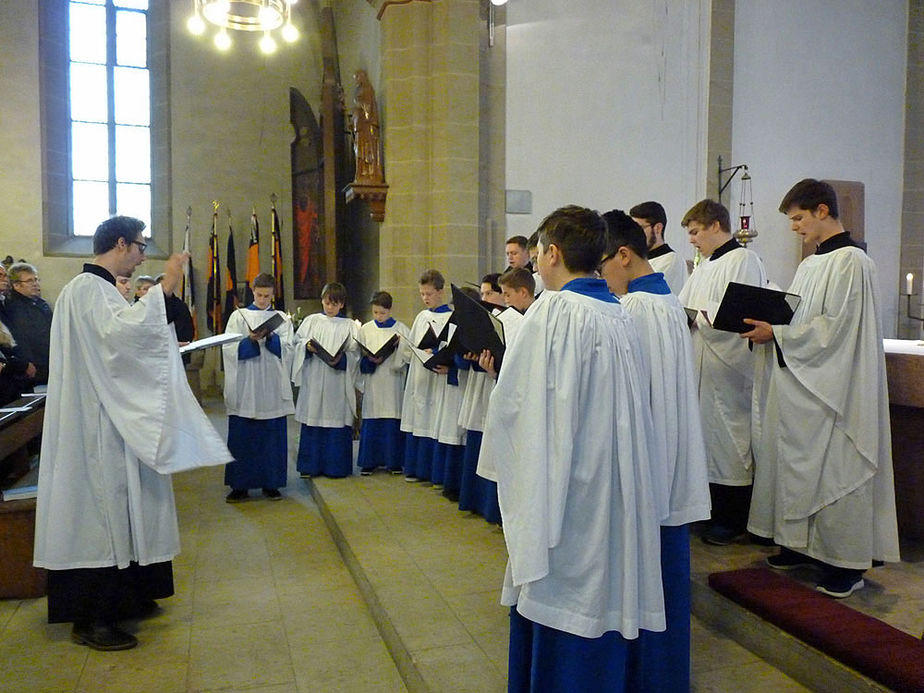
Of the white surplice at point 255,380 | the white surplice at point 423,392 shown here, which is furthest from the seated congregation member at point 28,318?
the white surplice at point 423,392

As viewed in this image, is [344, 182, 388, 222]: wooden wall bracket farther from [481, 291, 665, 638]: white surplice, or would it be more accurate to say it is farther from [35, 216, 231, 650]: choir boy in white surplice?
[481, 291, 665, 638]: white surplice

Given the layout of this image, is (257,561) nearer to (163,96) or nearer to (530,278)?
(530,278)

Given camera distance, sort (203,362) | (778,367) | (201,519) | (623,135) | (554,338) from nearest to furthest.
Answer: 1. (554,338)
2. (778,367)
3. (201,519)
4. (623,135)
5. (203,362)

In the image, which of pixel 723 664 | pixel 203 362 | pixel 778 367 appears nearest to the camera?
pixel 723 664

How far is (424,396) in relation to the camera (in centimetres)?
595

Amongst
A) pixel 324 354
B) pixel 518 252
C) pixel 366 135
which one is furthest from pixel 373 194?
pixel 518 252

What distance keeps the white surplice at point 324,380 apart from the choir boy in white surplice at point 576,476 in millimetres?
4158

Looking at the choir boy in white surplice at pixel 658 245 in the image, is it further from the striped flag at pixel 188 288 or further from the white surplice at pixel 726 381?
the striped flag at pixel 188 288

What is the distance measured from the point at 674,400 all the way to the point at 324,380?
4.13 m

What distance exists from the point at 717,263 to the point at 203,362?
977 centimetres

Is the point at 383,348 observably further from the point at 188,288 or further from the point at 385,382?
the point at 188,288

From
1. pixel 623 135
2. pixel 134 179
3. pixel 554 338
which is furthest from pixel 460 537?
pixel 134 179

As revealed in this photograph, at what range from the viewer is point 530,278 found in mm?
4328

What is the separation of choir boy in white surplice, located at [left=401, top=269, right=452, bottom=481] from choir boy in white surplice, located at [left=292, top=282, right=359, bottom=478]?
1.72ft
